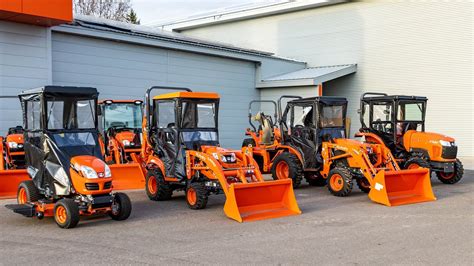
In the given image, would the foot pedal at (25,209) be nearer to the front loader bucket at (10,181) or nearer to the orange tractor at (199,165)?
the front loader bucket at (10,181)

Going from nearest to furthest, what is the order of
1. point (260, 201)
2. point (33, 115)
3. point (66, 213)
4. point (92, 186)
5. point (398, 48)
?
1. point (66, 213)
2. point (92, 186)
3. point (33, 115)
4. point (260, 201)
5. point (398, 48)

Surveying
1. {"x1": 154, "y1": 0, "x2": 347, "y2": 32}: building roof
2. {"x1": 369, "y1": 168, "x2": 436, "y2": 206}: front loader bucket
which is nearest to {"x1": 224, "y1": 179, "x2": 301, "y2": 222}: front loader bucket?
{"x1": 369, "y1": 168, "x2": 436, "y2": 206}: front loader bucket

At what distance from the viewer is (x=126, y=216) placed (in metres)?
8.69

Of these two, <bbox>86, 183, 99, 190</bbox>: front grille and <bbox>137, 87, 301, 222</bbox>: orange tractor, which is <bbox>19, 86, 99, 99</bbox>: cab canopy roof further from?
<bbox>137, 87, 301, 222</bbox>: orange tractor

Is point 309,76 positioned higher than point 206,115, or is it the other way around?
point 309,76

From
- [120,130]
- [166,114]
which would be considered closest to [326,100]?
[166,114]

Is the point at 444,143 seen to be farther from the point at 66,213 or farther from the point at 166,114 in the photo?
the point at 66,213

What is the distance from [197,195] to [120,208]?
162cm

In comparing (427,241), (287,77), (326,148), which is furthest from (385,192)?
(287,77)

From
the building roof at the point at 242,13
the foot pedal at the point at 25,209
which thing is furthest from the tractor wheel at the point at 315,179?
the building roof at the point at 242,13

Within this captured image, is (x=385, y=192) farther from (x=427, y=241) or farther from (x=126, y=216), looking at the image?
(x=126, y=216)

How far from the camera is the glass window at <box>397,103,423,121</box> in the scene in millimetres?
14273

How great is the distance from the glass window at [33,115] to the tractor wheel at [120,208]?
5.72 feet

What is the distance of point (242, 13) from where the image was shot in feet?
94.2
